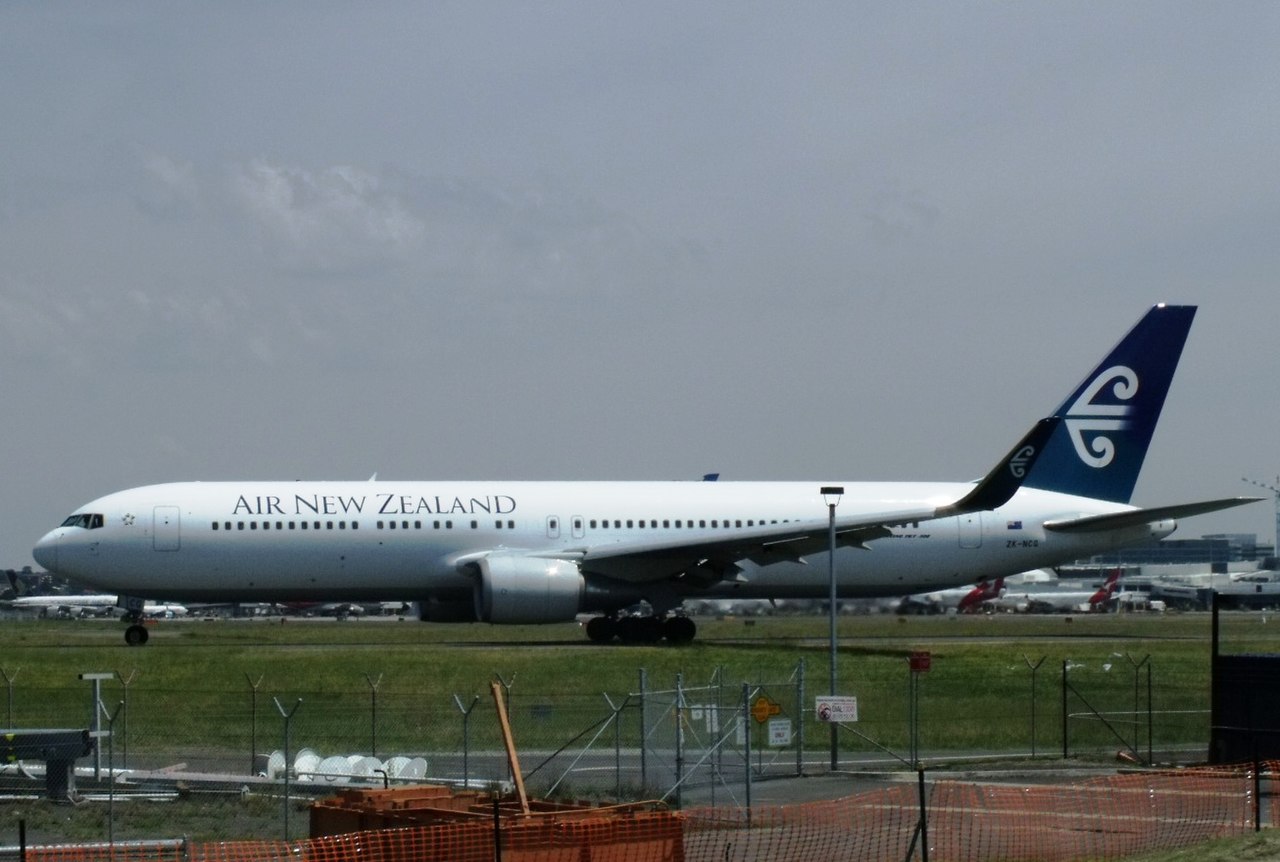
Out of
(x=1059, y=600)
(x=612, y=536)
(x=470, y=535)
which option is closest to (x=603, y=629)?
(x=612, y=536)

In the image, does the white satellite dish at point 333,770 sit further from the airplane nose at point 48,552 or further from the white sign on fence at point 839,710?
the airplane nose at point 48,552

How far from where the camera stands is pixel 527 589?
126 ft

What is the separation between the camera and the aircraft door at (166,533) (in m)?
39.0

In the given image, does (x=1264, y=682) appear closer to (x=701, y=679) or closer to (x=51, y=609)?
(x=701, y=679)

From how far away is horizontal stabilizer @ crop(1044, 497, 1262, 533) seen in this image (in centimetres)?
3975

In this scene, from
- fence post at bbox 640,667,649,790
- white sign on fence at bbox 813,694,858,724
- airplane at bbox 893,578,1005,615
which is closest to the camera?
fence post at bbox 640,667,649,790

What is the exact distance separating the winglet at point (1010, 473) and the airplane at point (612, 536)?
0.04 metres

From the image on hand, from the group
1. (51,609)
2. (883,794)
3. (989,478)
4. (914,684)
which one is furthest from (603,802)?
(51,609)

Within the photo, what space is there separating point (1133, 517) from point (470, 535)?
51.9ft

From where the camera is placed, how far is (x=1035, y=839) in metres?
15.9

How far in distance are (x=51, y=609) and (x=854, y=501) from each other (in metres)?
61.8

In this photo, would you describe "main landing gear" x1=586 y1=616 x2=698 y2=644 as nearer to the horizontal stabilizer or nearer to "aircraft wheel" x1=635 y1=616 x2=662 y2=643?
"aircraft wheel" x1=635 y1=616 x2=662 y2=643

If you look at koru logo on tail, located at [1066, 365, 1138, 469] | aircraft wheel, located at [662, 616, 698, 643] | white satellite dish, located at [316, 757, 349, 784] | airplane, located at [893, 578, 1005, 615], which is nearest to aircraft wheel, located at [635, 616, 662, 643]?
aircraft wheel, located at [662, 616, 698, 643]

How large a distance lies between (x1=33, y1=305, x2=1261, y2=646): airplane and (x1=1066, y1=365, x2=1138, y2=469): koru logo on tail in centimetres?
4
